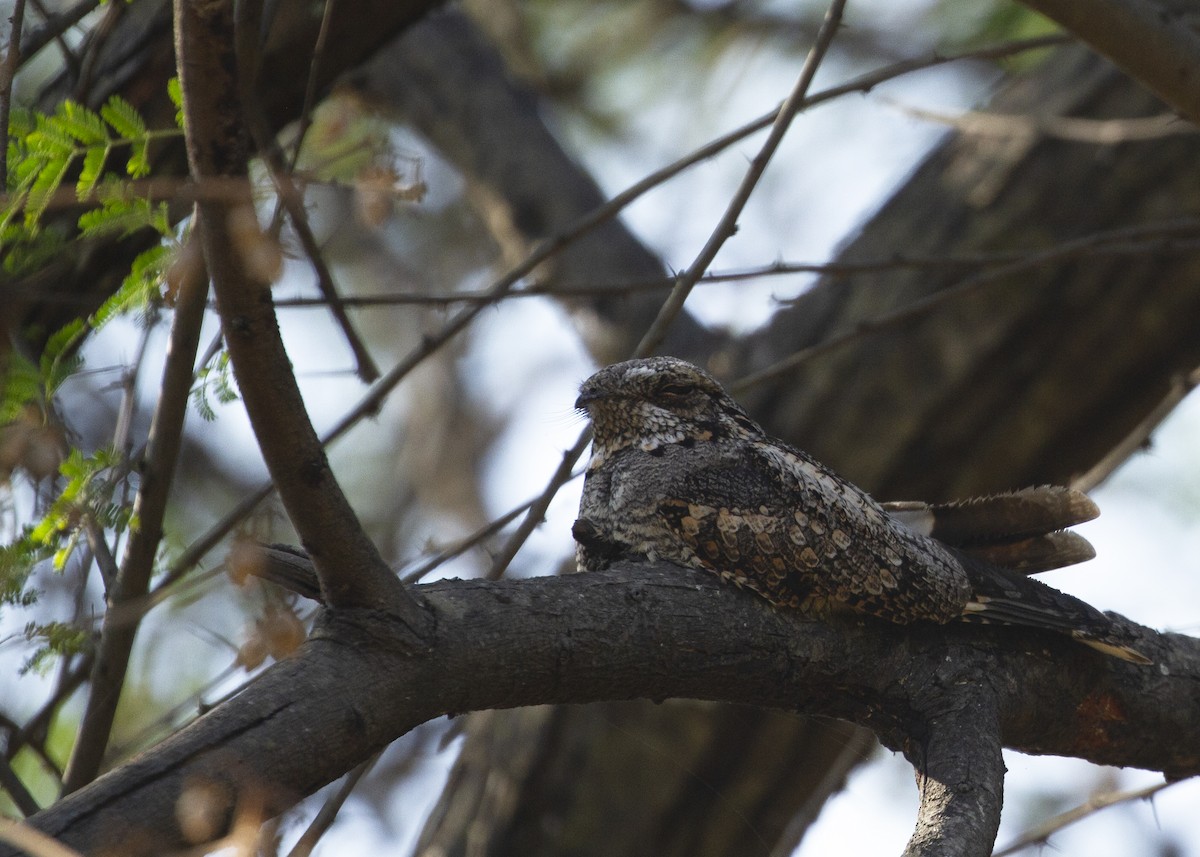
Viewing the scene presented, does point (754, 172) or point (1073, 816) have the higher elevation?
point (754, 172)

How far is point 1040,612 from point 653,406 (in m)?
1.24

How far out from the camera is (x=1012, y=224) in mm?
5680

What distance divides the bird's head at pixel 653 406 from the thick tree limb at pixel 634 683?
2.73ft

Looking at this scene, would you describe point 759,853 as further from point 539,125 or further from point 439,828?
point 539,125

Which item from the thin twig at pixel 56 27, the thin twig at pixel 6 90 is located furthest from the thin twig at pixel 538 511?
the thin twig at pixel 56 27

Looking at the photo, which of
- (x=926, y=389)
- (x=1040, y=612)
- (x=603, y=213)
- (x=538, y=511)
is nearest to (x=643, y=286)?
(x=603, y=213)

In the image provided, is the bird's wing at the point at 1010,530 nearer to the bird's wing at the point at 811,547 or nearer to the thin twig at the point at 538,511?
the bird's wing at the point at 811,547

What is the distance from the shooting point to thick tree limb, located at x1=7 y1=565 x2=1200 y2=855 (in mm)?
1785

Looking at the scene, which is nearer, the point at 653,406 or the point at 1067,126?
the point at 653,406

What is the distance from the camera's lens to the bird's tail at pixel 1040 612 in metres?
2.99

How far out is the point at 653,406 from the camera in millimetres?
3578

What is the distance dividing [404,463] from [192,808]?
30.5ft

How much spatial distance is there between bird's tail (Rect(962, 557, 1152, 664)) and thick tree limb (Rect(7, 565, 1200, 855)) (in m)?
0.08

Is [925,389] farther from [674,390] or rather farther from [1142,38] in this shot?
[1142,38]
